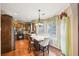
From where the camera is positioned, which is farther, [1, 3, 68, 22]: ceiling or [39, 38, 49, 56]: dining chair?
[39, 38, 49, 56]: dining chair

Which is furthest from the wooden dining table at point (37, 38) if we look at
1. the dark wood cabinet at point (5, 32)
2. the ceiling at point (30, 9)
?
the dark wood cabinet at point (5, 32)

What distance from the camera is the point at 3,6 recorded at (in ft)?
6.15

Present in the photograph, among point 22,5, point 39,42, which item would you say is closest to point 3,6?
point 22,5

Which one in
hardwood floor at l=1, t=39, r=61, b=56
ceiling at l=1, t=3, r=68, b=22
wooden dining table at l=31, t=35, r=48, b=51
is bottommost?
hardwood floor at l=1, t=39, r=61, b=56

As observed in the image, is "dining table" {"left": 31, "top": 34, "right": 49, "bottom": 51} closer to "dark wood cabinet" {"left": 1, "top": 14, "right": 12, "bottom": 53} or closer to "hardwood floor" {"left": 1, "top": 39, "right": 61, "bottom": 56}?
"hardwood floor" {"left": 1, "top": 39, "right": 61, "bottom": 56}

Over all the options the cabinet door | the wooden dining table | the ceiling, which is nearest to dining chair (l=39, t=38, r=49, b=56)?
the wooden dining table

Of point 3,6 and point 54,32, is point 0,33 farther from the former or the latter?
point 54,32

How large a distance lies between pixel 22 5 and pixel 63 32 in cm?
85

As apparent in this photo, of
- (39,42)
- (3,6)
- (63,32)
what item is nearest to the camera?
(3,6)

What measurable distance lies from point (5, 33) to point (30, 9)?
0.63 meters

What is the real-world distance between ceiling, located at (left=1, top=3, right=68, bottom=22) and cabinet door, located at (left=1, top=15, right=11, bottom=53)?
16 centimetres

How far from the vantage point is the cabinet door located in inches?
78.3

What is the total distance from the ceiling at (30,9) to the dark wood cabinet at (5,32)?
142 mm

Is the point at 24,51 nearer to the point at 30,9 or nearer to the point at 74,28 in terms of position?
the point at 30,9
